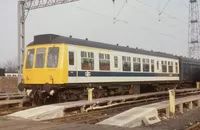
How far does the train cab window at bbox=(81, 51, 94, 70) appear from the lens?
59.9 feet

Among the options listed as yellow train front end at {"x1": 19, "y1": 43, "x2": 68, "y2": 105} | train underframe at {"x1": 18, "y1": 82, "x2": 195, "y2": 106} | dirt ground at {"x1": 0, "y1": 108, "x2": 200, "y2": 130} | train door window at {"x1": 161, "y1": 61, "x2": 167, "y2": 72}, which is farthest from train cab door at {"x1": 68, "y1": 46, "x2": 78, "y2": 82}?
train door window at {"x1": 161, "y1": 61, "x2": 167, "y2": 72}

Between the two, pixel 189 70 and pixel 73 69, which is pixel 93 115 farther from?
pixel 189 70

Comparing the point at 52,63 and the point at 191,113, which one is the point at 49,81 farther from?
the point at 191,113

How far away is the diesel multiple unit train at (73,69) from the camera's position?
680 inches

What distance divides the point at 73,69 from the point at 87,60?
49.6 inches

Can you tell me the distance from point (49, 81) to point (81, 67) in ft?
5.95

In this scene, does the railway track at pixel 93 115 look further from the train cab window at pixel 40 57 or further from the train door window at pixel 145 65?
the train door window at pixel 145 65

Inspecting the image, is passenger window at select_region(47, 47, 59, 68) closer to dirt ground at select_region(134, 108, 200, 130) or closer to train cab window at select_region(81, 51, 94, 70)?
train cab window at select_region(81, 51, 94, 70)

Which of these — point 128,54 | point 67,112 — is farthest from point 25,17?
point 67,112

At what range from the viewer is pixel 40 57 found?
59.6 feet

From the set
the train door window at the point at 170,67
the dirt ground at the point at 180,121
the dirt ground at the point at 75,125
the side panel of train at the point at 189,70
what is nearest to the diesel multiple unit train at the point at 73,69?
the dirt ground at the point at 180,121

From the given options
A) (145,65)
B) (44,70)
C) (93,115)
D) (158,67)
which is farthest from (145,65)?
(93,115)

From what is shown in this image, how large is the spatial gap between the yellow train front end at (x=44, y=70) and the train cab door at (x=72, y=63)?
283 millimetres

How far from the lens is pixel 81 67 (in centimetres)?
1809
